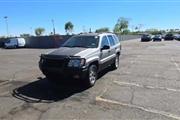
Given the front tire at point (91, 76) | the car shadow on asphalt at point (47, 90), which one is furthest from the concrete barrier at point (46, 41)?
the front tire at point (91, 76)

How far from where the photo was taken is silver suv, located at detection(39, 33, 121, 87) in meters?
7.72

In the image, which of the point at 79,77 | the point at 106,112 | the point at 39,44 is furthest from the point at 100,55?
the point at 39,44

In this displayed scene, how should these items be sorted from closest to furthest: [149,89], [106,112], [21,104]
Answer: [106,112] → [21,104] → [149,89]

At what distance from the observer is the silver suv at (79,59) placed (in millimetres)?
7723

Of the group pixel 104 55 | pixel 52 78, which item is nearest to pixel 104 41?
pixel 104 55

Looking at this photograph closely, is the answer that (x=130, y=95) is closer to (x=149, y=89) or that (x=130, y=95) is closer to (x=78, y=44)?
(x=149, y=89)

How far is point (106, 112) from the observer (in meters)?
5.73

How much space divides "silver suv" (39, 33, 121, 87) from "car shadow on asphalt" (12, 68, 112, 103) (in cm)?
37

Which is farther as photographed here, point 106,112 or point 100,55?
point 100,55

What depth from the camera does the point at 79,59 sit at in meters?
7.73

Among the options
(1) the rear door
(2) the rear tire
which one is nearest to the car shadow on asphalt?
(2) the rear tire

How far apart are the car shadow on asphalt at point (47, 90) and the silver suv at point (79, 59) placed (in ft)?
1.22

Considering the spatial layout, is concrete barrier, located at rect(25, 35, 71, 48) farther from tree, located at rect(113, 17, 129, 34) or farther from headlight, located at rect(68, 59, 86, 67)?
tree, located at rect(113, 17, 129, 34)

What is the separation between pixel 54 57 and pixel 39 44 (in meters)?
32.9
